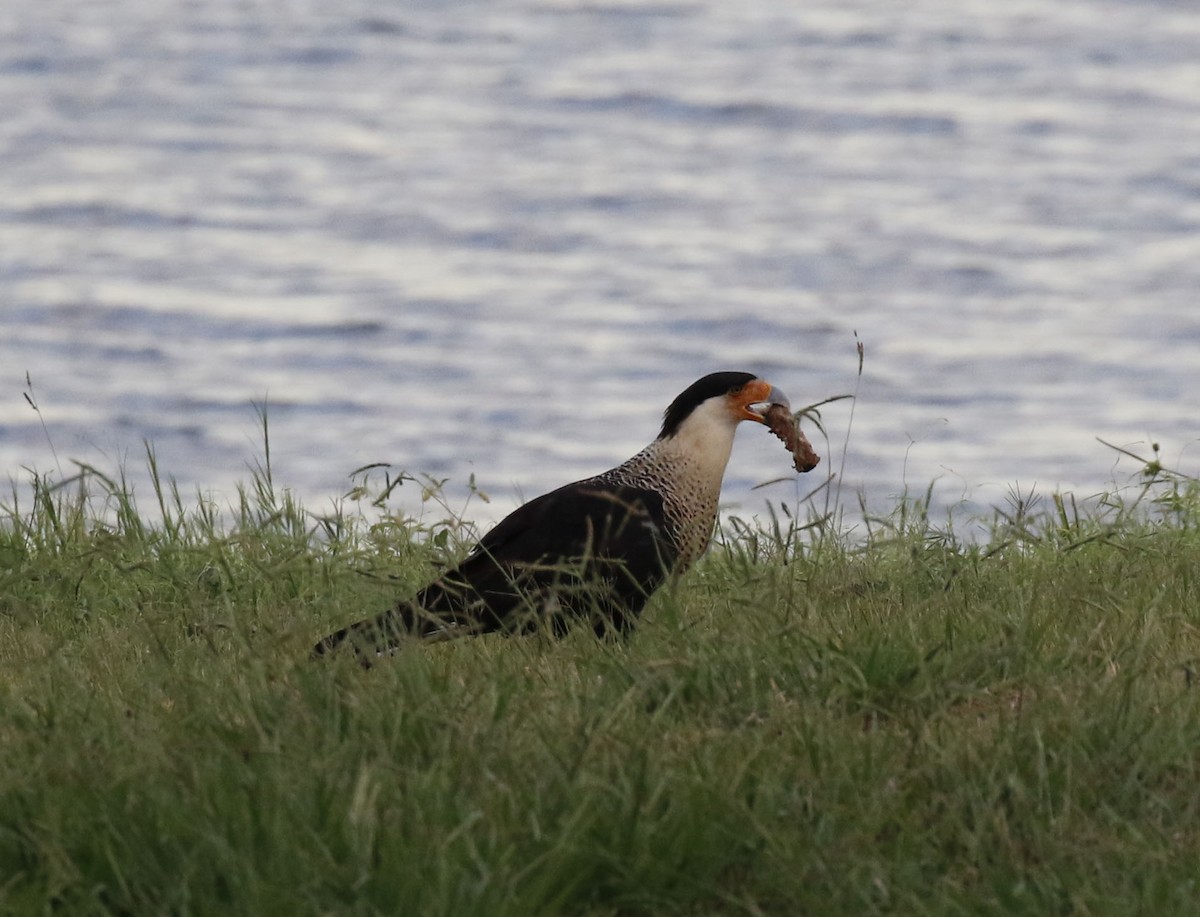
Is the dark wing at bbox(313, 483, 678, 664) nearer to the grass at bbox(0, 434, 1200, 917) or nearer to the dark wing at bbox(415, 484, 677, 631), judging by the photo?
the dark wing at bbox(415, 484, 677, 631)

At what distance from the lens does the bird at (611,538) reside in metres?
5.24

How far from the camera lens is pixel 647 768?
12.2ft

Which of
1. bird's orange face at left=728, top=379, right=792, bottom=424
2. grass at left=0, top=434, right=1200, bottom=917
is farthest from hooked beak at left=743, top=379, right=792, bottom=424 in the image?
grass at left=0, top=434, right=1200, bottom=917

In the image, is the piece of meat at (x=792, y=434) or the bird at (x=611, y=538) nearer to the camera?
the bird at (x=611, y=538)

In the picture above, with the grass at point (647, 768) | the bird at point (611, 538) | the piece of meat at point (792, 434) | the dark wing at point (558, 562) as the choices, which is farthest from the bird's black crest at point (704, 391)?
the grass at point (647, 768)

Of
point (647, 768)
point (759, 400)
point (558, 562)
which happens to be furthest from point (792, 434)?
point (647, 768)

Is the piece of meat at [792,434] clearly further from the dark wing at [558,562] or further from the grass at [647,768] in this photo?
the grass at [647,768]

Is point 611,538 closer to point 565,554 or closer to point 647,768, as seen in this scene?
point 565,554

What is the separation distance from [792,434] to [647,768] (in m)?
2.51

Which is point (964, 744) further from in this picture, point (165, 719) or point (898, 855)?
point (165, 719)

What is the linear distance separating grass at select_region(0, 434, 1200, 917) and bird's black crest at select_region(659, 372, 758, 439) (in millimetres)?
845

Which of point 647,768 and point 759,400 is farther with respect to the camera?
point 759,400

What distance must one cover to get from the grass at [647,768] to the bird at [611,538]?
0.15 metres

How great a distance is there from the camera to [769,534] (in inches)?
250
